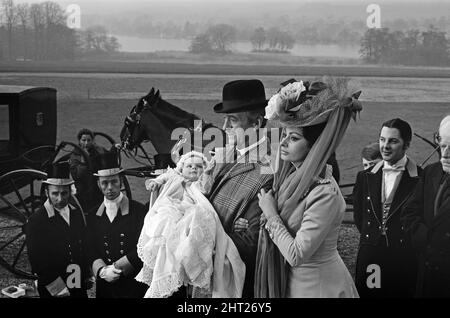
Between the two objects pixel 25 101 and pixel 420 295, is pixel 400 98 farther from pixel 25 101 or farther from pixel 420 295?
pixel 25 101

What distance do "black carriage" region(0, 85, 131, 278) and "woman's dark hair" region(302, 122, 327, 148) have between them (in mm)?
1684

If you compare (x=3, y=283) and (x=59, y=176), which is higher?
(x=59, y=176)

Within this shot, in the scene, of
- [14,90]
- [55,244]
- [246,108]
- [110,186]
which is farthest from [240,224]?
[14,90]

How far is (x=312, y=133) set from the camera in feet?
12.0

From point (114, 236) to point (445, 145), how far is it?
7.69ft

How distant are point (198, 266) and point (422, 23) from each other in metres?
2.39

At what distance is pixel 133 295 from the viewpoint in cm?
461

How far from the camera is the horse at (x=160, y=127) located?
15.4ft

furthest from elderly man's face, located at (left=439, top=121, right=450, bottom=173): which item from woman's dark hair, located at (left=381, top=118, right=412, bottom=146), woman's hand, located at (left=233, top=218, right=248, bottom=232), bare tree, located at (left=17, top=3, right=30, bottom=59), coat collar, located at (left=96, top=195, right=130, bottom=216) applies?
bare tree, located at (left=17, top=3, right=30, bottom=59)

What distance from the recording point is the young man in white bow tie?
14.6 feet

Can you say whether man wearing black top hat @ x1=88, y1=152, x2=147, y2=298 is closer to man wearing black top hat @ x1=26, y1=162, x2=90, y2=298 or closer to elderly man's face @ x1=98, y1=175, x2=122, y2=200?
elderly man's face @ x1=98, y1=175, x2=122, y2=200
